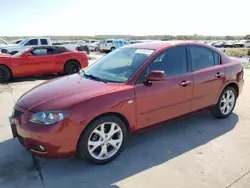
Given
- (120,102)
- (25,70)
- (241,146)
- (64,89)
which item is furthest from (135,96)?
(25,70)

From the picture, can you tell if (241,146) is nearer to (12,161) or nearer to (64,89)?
(64,89)

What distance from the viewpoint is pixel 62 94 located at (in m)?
3.49

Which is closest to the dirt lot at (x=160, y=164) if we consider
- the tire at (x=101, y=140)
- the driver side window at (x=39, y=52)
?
the tire at (x=101, y=140)

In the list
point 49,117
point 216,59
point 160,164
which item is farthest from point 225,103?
point 49,117

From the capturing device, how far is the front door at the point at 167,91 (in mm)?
3770

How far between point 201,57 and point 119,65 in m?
1.52

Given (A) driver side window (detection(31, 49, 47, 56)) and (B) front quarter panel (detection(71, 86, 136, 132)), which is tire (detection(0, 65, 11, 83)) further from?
(B) front quarter panel (detection(71, 86, 136, 132))

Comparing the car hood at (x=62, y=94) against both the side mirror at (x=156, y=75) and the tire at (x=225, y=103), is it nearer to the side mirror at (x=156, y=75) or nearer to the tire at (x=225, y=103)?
the side mirror at (x=156, y=75)

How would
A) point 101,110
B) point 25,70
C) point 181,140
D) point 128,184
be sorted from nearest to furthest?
point 128,184
point 101,110
point 181,140
point 25,70

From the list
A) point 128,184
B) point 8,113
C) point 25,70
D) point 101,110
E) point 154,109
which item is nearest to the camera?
point 128,184

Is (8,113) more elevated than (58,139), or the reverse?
(58,139)

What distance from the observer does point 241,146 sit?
4051mm

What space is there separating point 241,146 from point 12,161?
3330 millimetres

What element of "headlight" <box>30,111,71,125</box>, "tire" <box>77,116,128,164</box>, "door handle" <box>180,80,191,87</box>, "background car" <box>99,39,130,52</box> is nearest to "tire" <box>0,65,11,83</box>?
"headlight" <box>30,111,71,125</box>
